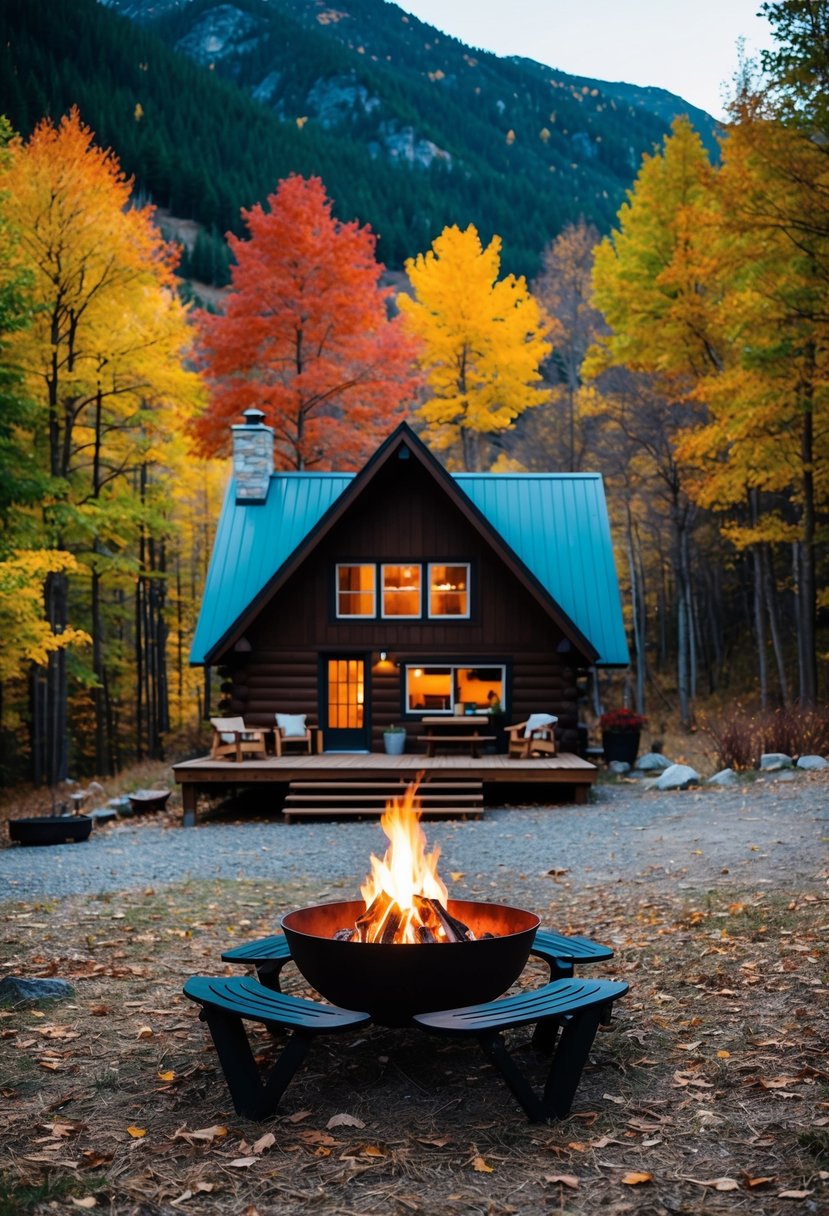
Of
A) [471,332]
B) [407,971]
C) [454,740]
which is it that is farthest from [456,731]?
[471,332]

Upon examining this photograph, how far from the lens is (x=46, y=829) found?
1280 cm

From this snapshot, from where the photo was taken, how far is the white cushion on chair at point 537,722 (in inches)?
661

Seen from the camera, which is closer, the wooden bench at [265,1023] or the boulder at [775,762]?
the wooden bench at [265,1023]

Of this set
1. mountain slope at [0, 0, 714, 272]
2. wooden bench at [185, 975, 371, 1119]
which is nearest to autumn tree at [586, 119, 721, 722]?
wooden bench at [185, 975, 371, 1119]

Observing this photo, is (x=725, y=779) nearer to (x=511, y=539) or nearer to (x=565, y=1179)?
(x=511, y=539)

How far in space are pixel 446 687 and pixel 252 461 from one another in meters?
5.97

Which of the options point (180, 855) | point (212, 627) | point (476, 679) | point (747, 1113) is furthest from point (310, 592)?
point (747, 1113)

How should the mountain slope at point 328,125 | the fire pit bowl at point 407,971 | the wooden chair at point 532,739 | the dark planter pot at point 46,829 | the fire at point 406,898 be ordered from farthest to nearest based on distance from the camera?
the mountain slope at point 328,125
the wooden chair at point 532,739
the dark planter pot at point 46,829
the fire at point 406,898
the fire pit bowl at point 407,971

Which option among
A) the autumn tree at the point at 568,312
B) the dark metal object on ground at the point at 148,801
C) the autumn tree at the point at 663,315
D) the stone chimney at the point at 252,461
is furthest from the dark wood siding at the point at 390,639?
the autumn tree at the point at 568,312

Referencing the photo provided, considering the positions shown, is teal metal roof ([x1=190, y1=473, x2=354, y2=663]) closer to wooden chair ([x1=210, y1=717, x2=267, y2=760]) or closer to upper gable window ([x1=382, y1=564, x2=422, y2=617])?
wooden chair ([x1=210, y1=717, x2=267, y2=760])

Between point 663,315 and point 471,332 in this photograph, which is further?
point 471,332

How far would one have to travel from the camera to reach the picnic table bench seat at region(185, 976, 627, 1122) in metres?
4.21

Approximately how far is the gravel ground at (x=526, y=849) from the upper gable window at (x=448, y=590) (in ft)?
13.4

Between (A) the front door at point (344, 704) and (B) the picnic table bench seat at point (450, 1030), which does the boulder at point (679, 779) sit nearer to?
(A) the front door at point (344, 704)
